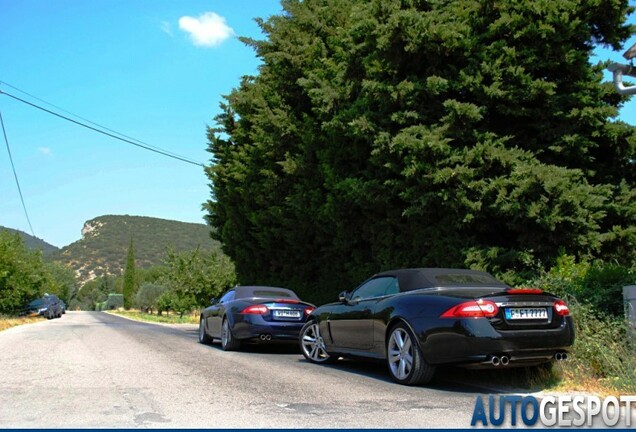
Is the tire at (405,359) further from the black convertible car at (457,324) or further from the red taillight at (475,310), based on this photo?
the red taillight at (475,310)

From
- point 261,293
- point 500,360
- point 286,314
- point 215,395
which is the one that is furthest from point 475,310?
point 261,293

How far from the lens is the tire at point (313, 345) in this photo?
9448 mm

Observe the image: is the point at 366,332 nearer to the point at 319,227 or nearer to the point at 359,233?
the point at 359,233

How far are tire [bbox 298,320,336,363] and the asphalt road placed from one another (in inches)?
7.9

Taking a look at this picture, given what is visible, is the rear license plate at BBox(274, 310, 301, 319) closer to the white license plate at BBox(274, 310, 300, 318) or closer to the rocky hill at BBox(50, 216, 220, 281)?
the white license plate at BBox(274, 310, 300, 318)

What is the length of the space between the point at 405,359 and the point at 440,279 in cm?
122

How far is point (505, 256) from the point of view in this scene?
432 inches

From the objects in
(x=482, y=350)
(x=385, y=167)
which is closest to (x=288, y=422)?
(x=482, y=350)

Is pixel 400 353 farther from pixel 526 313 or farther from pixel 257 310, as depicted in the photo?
pixel 257 310

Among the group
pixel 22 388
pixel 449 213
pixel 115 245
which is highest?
pixel 115 245

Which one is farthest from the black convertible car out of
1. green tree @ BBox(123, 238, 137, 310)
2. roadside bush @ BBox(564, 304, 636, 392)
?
green tree @ BBox(123, 238, 137, 310)

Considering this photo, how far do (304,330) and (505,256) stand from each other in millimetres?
4144

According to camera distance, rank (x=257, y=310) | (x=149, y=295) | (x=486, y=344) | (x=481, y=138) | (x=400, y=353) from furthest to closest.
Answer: (x=149, y=295) → (x=481, y=138) → (x=257, y=310) → (x=400, y=353) → (x=486, y=344)

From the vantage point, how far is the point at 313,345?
9.66 meters
